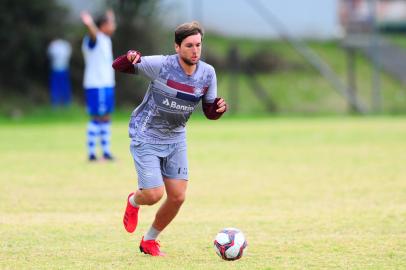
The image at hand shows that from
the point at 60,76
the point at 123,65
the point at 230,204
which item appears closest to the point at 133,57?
the point at 123,65

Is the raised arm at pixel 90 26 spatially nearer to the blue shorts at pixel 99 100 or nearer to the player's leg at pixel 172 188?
the blue shorts at pixel 99 100

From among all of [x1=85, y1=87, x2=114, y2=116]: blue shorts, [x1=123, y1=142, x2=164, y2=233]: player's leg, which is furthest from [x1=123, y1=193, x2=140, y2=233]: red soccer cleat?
[x1=85, y1=87, x2=114, y2=116]: blue shorts

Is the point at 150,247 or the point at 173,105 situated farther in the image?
the point at 150,247

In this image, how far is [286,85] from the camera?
2961 centimetres

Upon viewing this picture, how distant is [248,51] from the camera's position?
29.9 m

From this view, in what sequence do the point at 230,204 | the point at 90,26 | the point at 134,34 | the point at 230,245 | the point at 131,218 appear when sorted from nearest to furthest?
1. the point at 230,245
2. the point at 131,218
3. the point at 230,204
4. the point at 90,26
5. the point at 134,34

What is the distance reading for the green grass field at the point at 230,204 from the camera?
24.9ft

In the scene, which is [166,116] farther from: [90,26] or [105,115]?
[105,115]

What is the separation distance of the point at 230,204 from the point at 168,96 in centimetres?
354

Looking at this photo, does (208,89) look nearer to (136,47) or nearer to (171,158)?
(171,158)

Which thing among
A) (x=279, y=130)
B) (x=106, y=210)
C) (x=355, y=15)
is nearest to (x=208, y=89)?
(x=106, y=210)

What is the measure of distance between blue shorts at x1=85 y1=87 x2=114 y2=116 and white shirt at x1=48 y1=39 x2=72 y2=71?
37.3 ft

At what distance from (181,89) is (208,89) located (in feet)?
0.84

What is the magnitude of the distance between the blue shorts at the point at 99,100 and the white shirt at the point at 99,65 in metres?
0.09
